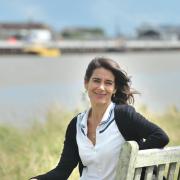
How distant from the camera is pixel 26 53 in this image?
86.4m

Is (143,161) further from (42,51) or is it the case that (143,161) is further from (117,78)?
(42,51)

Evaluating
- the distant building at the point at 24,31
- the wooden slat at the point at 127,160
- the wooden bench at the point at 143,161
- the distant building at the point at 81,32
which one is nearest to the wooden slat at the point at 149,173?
the wooden bench at the point at 143,161

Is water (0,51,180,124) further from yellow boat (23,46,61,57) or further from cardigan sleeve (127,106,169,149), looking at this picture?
yellow boat (23,46,61,57)

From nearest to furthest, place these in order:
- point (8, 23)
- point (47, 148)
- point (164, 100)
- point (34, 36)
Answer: point (47, 148), point (164, 100), point (34, 36), point (8, 23)

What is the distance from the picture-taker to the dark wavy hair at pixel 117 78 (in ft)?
9.35

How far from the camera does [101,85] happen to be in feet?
9.34

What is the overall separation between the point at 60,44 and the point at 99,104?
94.2 metres

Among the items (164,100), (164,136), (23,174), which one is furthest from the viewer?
(164,100)

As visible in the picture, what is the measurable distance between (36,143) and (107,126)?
502 centimetres

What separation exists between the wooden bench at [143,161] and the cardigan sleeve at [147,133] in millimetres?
145

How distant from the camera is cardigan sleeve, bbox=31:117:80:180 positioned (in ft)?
9.96

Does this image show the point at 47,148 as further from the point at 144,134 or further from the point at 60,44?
the point at 60,44

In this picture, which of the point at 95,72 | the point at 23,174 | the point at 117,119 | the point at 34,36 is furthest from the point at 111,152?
the point at 34,36

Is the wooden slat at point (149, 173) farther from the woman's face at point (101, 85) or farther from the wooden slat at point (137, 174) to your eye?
the woman's face at point (101, 85)
